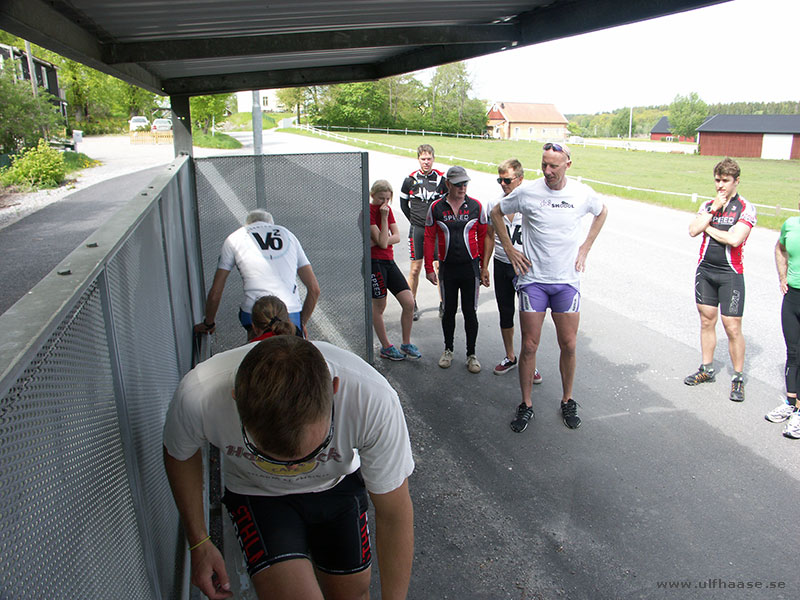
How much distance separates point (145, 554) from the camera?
221 centimetres

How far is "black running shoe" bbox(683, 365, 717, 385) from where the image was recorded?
631cm

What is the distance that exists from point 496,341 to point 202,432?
221 inches

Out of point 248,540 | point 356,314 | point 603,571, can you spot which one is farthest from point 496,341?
point 248,540

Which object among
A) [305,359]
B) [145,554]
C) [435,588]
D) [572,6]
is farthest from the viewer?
[572,6]

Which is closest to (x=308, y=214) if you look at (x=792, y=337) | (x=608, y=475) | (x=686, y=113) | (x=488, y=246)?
(x=488, y=246)

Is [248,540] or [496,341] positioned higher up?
[248,540]

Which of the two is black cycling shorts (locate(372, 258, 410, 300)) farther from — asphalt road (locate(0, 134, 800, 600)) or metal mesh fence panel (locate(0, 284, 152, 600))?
metal mesh fence panel (locate(0, 284, 152, 600))

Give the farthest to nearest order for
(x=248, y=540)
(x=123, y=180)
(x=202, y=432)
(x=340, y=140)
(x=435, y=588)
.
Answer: (x=340, y=140)
(x=123, y=180)
(x=435, y=588)
(x=248, y=540)
(x=202, y=432)

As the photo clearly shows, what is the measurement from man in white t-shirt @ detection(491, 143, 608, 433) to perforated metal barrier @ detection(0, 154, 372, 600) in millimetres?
2850

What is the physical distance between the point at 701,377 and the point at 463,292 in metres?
2.50

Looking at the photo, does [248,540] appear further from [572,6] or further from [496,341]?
[496,341]

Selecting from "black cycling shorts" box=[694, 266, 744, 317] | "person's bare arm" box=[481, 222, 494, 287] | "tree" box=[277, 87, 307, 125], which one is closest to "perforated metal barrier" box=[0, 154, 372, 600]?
"person's bare arm" box=[481, 222, 494, 287]

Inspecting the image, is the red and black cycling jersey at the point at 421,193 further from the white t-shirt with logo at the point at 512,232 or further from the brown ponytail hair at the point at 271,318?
the brown ponytail hair at the point at 271,318

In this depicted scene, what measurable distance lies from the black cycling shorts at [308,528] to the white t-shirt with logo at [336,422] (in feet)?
0.66
